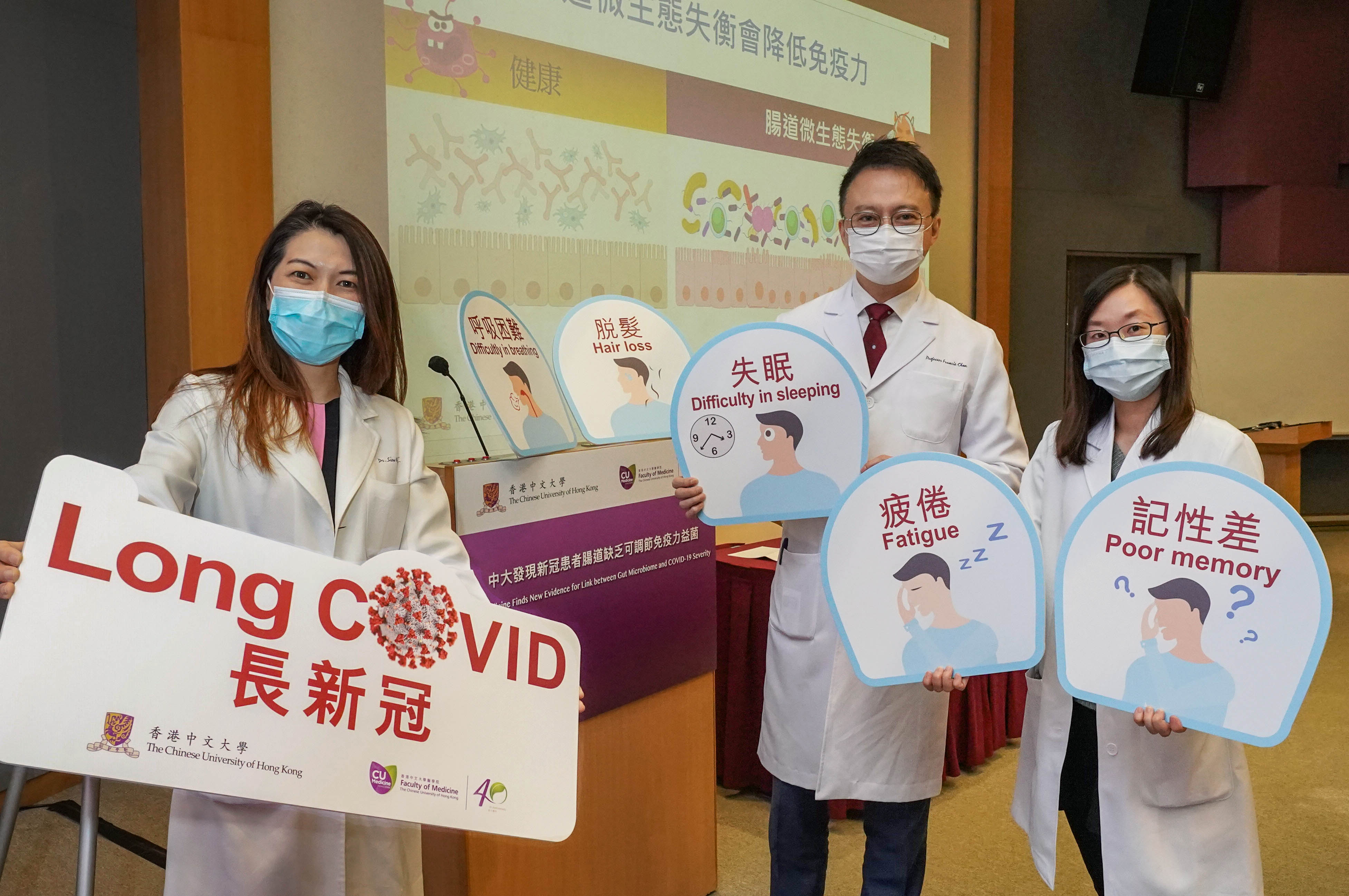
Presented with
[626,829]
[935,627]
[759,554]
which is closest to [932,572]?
[935,627]

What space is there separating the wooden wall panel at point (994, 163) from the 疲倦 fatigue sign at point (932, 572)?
3.82 metres

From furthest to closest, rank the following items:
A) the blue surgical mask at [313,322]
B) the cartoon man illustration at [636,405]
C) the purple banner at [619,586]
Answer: the cartoon man illustration at [636,405], the purple banner at [619,586], the blue surgical mask at [313,322]

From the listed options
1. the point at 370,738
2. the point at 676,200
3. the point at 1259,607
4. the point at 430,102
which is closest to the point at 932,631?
the point at 1259,607

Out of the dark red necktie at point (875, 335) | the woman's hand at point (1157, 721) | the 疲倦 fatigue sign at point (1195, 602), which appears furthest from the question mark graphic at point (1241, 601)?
the dark red necktie at point (875, 335)

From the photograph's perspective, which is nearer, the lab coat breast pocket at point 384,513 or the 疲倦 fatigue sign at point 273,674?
the 疲倦 fatigue sign at point 273,674

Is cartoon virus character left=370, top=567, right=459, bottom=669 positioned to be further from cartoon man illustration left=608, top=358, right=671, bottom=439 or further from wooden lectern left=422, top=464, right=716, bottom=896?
cartoon man illustration left=608, top=358, right=671, bottom=439

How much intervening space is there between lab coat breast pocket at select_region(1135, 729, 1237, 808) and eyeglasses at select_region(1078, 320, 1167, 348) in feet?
2.02

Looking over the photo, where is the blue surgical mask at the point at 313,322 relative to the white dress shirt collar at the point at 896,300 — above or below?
below

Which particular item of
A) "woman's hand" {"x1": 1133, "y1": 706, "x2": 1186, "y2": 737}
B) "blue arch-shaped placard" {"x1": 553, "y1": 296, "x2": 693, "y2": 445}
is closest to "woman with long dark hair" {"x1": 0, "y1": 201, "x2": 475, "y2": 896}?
"blue arch-shaped placard" {"x1": 553, "y1": 296, "x2": 693, "y2": 445}

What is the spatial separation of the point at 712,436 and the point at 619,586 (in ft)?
1.88

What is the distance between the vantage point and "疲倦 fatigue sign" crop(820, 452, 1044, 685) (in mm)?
1519

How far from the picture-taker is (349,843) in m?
1.54

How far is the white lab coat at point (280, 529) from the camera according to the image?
1452 mm

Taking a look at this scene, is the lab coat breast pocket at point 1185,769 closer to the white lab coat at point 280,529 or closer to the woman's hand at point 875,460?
the woman's hand at point 875,460
